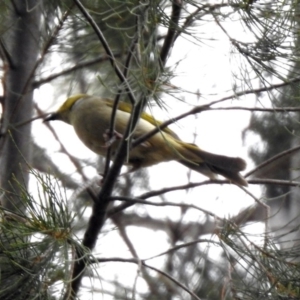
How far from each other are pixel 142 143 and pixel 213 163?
1.20ft

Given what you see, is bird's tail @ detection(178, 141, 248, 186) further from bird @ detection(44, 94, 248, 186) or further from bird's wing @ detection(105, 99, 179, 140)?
bird's wing @ detection(105, 99, 179, 140)

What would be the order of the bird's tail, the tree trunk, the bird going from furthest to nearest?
the bird
the tree trunk
the bird's tail

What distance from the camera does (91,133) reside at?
4.01 meters

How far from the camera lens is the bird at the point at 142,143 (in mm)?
3621

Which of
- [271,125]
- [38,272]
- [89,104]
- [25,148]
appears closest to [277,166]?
[271,125]

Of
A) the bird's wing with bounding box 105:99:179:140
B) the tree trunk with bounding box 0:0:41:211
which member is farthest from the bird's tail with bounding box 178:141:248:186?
the tree trunk with bounding box 0:0:41:211

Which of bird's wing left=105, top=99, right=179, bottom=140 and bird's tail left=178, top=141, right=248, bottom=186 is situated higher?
bird's wing left=105, top=99, right=179, bottom=140

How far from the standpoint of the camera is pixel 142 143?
365cm

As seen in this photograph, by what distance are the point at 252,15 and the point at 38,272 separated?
3.55ft

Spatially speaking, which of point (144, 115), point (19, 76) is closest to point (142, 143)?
point (144, 115)

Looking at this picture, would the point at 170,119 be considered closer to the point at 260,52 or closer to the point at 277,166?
the point at 260,52

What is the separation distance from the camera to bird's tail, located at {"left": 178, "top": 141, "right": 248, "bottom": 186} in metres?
3.34

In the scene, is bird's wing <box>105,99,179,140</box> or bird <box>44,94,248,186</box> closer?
bird <box>44,94,248,186</box>

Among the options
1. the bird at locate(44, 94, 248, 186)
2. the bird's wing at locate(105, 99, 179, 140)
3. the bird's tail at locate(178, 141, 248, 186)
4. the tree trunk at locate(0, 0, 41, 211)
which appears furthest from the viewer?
the bird's wing at locate(105, 99, 179, 140)
